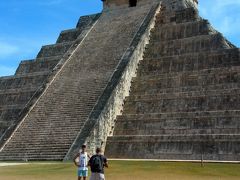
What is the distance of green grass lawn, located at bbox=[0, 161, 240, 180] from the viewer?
12.0 meters

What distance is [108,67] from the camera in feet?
75.6

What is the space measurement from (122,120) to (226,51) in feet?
19.5

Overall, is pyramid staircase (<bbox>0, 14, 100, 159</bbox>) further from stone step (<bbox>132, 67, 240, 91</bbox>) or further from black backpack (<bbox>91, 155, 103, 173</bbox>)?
black backpack (<bbox>91, 155, 103, 173</bbox>)

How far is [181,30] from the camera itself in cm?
2480

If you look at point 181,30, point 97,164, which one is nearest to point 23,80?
point 181,30

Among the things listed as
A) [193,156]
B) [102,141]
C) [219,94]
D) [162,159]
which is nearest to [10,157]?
[102,141]

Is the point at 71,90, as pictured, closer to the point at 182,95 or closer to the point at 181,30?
the point at 182,95

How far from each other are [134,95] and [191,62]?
3226 millimetres

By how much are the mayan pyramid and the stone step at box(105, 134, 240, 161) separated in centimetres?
4

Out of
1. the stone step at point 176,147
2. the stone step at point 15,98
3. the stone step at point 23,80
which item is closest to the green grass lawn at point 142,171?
the stone step at point 176,147

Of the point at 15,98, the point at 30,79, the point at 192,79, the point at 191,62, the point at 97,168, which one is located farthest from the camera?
the point at 30,79

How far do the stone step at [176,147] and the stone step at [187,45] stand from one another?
642cm

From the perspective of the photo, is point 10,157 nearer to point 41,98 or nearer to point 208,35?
point 41,98

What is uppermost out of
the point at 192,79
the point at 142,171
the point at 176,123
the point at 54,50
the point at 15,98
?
the point at 54,50
